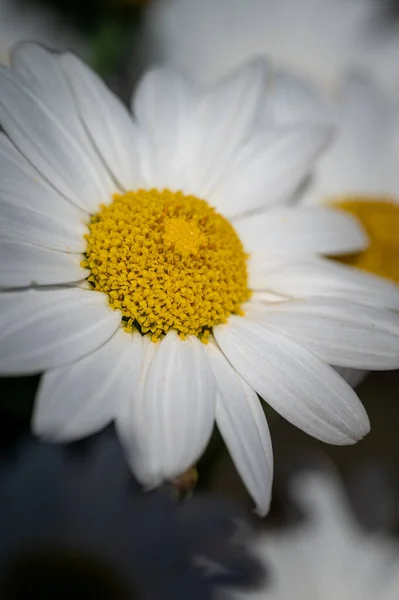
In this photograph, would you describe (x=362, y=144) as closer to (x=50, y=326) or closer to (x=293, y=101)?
(x=293, y=101)

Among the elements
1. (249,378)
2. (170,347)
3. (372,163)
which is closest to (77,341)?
(170,347)

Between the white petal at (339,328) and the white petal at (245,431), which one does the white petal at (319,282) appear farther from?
the white petal at (245,431)

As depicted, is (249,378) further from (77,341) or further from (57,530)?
(57,530)

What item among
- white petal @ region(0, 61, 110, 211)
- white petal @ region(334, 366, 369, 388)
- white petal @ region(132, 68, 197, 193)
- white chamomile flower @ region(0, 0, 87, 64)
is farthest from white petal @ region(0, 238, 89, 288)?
white chamomile flower @ region(0, 0, 87, 64)

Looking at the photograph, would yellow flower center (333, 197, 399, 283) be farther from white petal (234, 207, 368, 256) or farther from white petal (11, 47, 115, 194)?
white petal (11, 47, 115, 194)

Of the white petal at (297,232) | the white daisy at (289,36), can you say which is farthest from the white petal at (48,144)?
the white daisy at (289,36)

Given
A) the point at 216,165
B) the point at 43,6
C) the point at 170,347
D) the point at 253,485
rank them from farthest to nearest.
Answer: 1. the point at 43,6
2. the point at 216,165
3. the point at 170,347
4. the point at 253,485

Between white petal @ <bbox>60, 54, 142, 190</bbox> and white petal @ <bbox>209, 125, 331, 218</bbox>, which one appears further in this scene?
white petal @ <bbox>209, 125, 331, 218</bbox>
